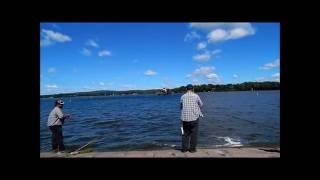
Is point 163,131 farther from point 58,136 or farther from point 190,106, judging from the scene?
point 190,106

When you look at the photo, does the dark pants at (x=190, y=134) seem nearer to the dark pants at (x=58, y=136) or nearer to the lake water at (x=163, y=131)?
the dark pants at (x=58, y=136)

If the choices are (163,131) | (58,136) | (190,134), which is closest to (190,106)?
(190,134)

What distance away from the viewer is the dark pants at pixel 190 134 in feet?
22.1

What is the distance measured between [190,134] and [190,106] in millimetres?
532

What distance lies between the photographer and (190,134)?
684 centimetres

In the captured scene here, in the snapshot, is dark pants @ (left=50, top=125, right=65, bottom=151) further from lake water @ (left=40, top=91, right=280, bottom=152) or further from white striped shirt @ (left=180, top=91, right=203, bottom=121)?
lake water @ (left=40, top=91, right=280, bottom=152)

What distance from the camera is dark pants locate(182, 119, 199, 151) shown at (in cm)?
674

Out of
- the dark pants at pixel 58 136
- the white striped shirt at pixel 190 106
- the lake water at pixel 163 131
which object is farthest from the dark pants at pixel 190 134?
the lake water at pixel 163 131

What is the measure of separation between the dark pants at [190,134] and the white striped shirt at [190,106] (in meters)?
0.10

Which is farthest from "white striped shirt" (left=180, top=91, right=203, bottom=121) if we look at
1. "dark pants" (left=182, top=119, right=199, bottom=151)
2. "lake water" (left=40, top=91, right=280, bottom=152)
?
"lake water" (left=40, top=91, right=280, bottom=152)
